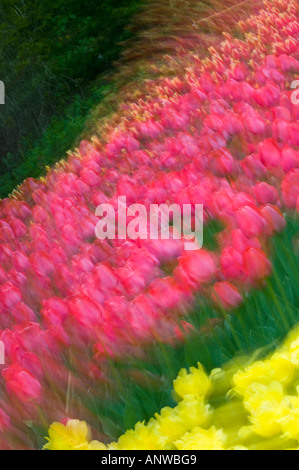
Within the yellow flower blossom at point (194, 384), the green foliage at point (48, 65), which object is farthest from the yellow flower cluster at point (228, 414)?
the green foliage at point (48, 65)

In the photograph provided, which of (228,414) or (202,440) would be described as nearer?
(202,440)

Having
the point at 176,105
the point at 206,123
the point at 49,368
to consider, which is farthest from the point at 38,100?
the point at 49,368

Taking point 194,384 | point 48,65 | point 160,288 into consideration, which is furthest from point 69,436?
point 48,65

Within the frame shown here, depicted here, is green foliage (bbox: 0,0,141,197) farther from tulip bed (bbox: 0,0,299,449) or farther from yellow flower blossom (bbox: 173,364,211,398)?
yellow flower blossom (bbox: 173,364,211,398)

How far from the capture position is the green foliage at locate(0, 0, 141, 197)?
325 inches

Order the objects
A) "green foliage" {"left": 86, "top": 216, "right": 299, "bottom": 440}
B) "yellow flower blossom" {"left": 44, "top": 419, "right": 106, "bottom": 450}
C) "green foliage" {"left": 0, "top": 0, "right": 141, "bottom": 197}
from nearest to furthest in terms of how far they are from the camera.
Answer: "yellow flower blossom" {"left": 44, "top": 419, "right": 106, "bottom": 450}
"green foliage" {"left": 86, "top": 216, "right": 299, "bottom": 440}
"green foliage" {"left": 0, "top": 0, "right": 141, "bottom": 197}

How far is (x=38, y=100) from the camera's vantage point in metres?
9.16

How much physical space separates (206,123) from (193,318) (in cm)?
154

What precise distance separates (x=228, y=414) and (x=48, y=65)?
7.96 m

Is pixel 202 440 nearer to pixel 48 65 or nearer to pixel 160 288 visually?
pixel 160 288

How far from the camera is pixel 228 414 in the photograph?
1451mm

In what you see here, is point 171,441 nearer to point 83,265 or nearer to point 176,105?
point 83,265

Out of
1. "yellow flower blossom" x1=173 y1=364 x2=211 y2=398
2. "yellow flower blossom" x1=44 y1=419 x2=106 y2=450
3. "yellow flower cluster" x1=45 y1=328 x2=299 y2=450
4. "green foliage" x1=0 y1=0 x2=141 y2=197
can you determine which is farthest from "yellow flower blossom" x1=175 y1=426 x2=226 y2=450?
"green foliage" x1=0 y1=0 x2=141 y2=197

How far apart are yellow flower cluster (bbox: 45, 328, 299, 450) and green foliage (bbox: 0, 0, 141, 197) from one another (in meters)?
6.37
